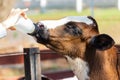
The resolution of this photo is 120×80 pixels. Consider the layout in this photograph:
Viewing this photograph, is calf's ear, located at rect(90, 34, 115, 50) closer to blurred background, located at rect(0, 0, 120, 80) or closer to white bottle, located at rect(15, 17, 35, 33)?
white bottle, located at rect(15, 17, 35, 33)

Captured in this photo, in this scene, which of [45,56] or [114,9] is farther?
[114,9]

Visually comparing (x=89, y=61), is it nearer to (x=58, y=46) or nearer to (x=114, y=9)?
(x=58, y=46)

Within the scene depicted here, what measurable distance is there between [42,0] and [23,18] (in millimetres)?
27460

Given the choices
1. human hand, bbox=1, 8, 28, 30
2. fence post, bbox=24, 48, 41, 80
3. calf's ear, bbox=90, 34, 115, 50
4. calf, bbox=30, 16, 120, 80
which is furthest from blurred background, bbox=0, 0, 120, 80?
human hand, bbox=1, 8, 28, 30

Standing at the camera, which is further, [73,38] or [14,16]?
[73,38]

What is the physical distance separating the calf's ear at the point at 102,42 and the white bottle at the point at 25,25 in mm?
578

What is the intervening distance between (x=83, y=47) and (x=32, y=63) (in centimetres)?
119

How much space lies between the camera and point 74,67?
588cm

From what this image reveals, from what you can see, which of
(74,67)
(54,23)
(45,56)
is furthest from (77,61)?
(45,56)

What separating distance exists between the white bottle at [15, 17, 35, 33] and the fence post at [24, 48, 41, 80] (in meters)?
1.33

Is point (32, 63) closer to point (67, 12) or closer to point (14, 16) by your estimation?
point (14, 16)

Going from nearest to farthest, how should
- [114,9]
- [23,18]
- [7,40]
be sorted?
[23,18] < [7,40] < [114,9]

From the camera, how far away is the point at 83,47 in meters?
5.92

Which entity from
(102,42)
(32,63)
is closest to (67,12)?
(32,63)
